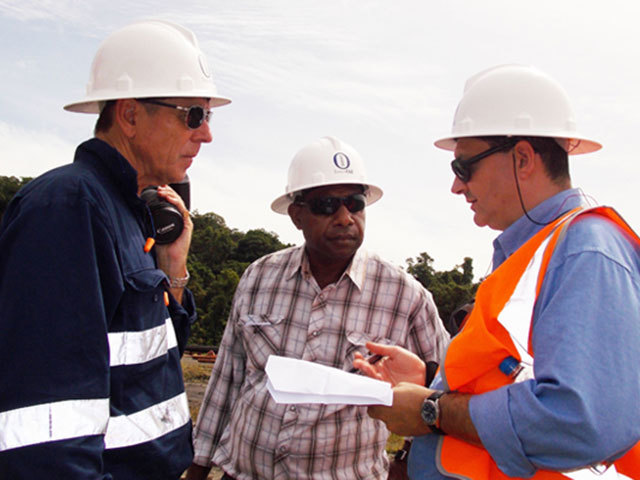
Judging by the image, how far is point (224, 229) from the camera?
6184 cm

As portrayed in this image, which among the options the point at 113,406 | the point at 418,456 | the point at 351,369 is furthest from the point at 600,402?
the point at 351,369

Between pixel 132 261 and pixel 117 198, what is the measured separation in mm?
269

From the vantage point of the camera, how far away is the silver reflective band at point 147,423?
211 centimetres

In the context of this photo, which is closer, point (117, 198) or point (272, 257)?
point (117, 198)

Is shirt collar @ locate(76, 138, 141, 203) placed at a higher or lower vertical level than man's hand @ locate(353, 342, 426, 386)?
higher

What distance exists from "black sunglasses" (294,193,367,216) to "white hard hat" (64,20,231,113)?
154 centimetres

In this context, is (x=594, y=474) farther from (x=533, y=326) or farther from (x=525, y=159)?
(x=525, y=159)

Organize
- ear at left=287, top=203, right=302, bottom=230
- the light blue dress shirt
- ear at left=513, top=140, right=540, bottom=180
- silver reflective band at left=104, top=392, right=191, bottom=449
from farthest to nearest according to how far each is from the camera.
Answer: ear at left=287, top=203, right=302, bottom=230 < ear at left=513, top=140, right=540, bottom=180 < silver reflective band at left=104, top=392, right=191, bottom=449 < the light blue dress shirt

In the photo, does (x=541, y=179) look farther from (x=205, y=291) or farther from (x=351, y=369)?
(x=205, y=291)

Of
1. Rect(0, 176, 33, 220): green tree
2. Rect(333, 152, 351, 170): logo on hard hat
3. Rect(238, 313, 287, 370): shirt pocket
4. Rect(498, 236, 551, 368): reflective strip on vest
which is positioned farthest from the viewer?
Rect(0, 176, 33, 220): green tree

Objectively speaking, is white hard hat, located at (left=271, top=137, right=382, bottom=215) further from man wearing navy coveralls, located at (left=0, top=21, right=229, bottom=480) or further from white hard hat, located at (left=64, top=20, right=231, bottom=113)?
white hard hat, located at (left=64, top=20, right=231, bottom=113)

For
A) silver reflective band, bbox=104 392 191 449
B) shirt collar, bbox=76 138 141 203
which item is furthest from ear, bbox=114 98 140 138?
silver reflective band, bbox=104 392 191 449

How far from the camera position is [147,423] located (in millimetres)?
2242

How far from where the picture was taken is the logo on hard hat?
166 inches
